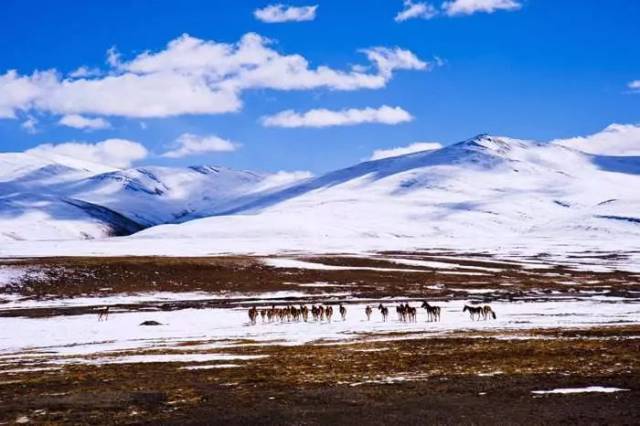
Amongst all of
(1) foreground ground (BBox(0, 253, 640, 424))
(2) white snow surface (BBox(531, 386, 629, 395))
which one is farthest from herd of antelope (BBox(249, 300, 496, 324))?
(2) white snow surface (BBox(531, 386, 629, 395))

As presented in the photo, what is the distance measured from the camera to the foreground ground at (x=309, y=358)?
18.0 m

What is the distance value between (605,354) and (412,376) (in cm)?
809

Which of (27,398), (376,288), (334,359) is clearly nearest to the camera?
(27,398)

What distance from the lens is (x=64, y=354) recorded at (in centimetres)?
3309

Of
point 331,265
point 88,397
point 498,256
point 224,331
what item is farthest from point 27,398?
point 498,256

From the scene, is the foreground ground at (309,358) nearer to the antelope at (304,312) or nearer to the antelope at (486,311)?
the antelope at (304,312)

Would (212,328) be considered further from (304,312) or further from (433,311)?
(433,311)

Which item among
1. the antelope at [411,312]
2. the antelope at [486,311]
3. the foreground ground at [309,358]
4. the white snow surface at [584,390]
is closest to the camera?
the foreground ground at [309,358]

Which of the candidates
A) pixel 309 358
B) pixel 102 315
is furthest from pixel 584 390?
pixel 102 315

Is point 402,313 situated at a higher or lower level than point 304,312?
lower

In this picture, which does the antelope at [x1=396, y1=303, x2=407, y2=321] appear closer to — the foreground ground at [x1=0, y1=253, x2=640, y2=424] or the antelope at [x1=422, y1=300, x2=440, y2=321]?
the foreground ground at [x1=0, y1=253, x2=640, y2=424]

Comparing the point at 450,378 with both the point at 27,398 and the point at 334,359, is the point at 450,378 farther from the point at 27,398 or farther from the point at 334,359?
the point at 27,398

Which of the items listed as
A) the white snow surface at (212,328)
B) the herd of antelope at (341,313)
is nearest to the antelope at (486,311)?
the herd of antelope at (341,313)

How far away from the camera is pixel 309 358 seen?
2831cm
